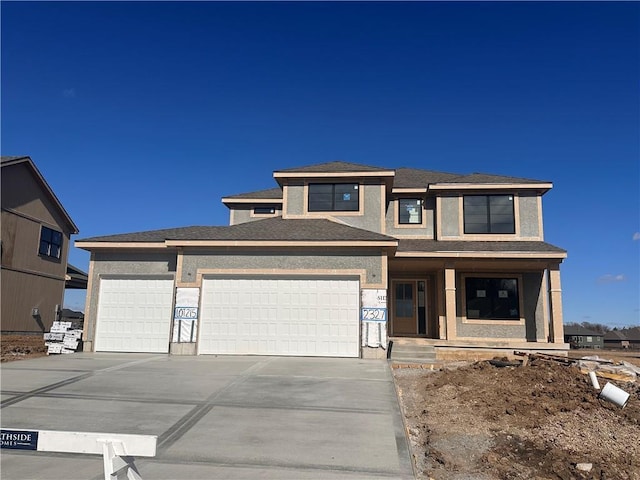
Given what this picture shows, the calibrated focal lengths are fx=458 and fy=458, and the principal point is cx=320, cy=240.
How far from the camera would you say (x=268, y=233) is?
14.3 meters

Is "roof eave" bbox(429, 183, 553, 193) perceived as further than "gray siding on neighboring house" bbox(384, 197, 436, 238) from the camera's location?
No

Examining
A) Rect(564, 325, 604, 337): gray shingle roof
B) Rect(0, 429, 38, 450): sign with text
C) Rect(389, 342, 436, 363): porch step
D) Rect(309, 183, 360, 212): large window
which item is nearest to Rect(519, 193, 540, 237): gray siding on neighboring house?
Rect(309, 183, 360, 212): large window

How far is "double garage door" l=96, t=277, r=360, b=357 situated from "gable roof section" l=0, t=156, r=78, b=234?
11.8 metres

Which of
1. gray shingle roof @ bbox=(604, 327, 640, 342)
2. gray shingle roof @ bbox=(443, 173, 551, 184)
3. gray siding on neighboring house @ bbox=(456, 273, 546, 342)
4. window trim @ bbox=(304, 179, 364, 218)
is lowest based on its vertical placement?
gray shingle roof @ bbox=(604, 327, 640, 342)

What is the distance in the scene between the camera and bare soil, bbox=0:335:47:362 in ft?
45.8

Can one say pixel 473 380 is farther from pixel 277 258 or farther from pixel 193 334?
pixel 193 334

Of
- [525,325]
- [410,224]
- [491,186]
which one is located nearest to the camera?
[525,325]

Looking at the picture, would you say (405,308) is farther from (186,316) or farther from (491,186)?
(186,316)

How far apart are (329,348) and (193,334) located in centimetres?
400

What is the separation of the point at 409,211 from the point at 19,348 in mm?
15358

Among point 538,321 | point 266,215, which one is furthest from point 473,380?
point 266,215

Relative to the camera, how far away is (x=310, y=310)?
43.6ft

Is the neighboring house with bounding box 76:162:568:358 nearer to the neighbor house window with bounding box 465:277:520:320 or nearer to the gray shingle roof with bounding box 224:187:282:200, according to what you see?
the neighbor house window with bounding box 465:277:520:320

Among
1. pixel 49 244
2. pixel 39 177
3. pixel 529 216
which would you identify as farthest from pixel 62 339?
pixel 529 216
